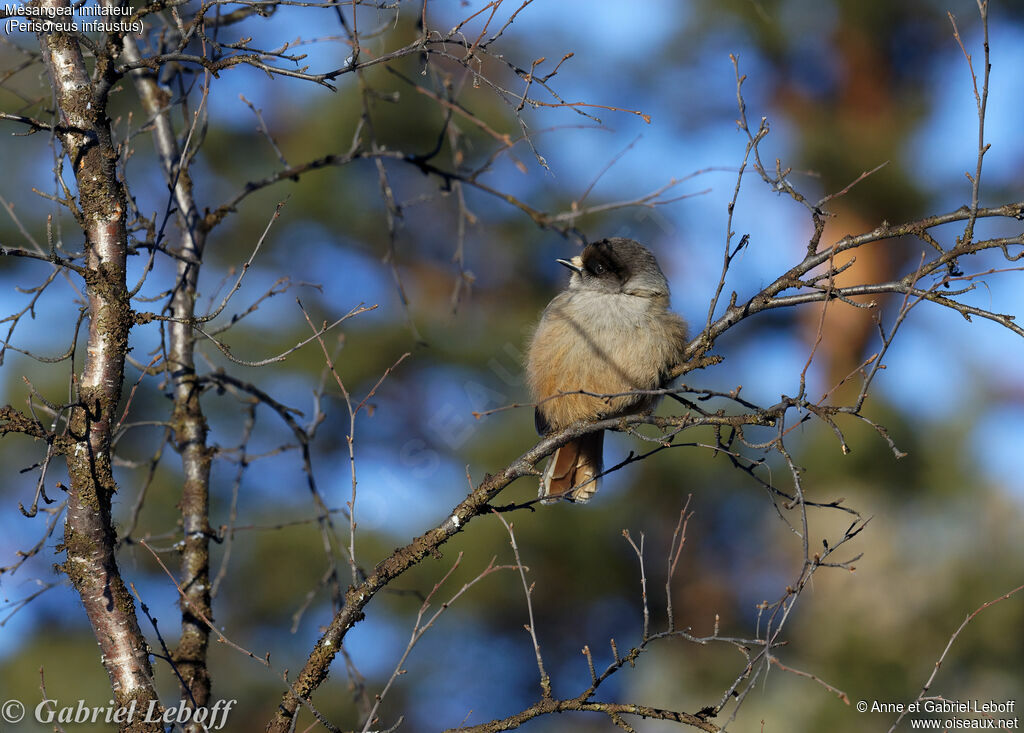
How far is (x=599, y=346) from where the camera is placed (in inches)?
181

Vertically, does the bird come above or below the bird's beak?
below

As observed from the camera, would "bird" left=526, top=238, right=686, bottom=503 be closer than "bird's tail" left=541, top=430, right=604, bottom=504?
Yes

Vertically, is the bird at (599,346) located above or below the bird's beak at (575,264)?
below

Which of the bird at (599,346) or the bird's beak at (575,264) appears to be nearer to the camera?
the bird at (599,346)

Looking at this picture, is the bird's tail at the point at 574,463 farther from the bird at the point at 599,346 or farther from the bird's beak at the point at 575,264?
the bird's beak at the point at 575,264

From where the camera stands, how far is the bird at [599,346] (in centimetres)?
453

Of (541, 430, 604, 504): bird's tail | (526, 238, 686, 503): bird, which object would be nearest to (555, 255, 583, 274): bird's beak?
(526, 238, 686, 503): bird

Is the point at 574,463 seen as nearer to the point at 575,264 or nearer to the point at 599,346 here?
the point at 599,346

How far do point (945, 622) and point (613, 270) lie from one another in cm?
669

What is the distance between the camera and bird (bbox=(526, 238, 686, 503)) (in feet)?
14.9

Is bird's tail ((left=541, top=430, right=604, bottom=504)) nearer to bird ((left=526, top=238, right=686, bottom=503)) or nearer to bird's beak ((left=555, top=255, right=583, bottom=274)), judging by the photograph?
bird ((left=526, top=238, right=686, bottom=503))

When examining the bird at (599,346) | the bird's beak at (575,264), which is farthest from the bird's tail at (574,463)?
the bird's beak at (575,264)

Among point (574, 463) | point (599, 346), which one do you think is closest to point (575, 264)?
point (599, 346)

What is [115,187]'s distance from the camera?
3189mm
